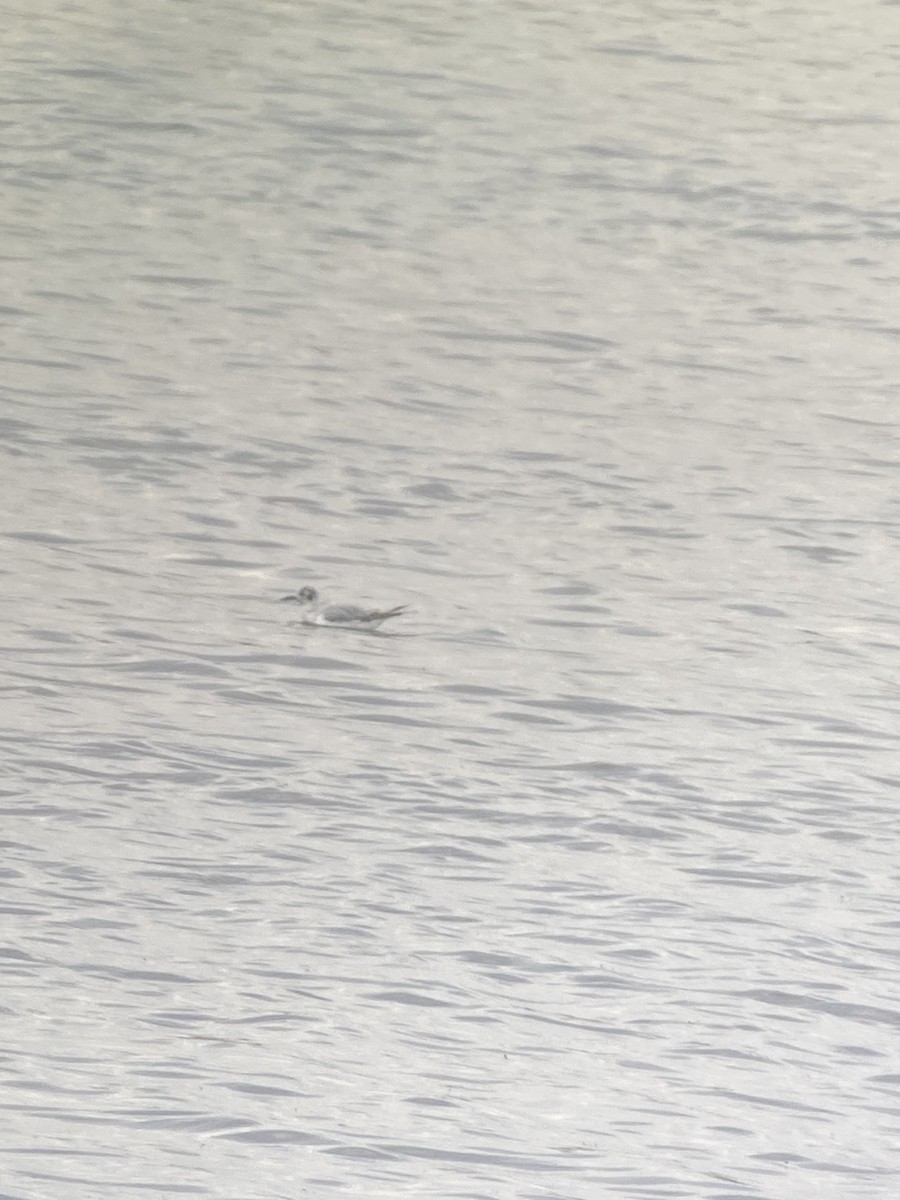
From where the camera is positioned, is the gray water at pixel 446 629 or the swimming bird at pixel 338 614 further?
the swimming bird at pixel 338 614

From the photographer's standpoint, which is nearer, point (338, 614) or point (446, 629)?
point (338, 614)

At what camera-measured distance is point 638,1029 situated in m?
8.41

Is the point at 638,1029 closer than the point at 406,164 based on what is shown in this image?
Yes

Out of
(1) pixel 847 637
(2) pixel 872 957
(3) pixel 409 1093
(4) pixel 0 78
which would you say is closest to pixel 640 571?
(1) pixel 847 637

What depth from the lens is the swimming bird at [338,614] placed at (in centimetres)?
1236

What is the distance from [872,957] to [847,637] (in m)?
3.86

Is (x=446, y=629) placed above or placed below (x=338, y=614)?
below

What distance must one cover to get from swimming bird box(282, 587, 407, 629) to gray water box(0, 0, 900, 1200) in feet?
0.33

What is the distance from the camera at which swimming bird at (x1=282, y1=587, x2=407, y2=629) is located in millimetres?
12359

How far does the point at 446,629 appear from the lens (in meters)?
12.7

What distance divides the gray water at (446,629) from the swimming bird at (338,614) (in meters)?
0.10

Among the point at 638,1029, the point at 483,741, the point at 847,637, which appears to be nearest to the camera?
the point at 638,1029

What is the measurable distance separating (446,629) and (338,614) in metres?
0.61

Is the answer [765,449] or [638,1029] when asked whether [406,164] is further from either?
[638,1029]
